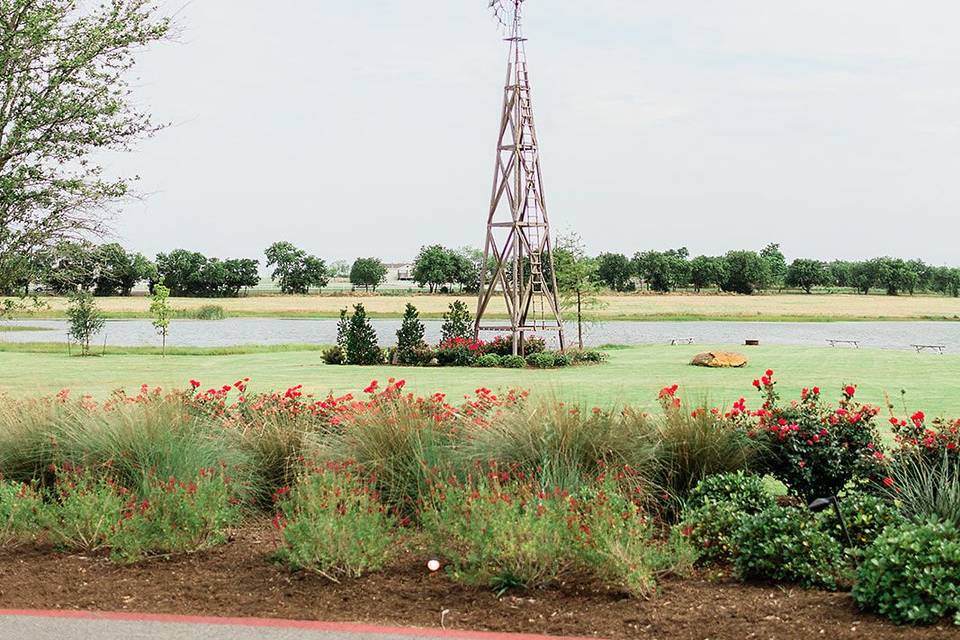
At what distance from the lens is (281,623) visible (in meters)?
4.88

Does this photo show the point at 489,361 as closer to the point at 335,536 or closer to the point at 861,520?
the point at 861,520

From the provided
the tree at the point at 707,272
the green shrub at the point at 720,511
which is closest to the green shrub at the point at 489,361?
the green shrub at the point at 720,511

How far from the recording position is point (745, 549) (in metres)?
5.36

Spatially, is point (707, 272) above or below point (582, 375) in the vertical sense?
above

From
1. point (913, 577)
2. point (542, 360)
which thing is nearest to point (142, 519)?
point (913, 577)

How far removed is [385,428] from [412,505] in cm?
63

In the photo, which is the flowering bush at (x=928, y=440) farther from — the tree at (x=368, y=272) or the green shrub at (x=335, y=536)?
the tree at (x=368, y=272)

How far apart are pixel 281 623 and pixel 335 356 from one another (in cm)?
2653

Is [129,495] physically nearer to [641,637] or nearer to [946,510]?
[641,637]

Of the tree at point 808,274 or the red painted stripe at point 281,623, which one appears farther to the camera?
the tree at point 808,274

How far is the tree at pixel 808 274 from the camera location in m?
135

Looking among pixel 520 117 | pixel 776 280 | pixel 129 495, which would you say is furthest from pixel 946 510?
pixel 776 280

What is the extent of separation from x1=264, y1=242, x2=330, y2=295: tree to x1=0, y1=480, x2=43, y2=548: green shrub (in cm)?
12229

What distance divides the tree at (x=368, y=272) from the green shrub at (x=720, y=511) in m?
140
